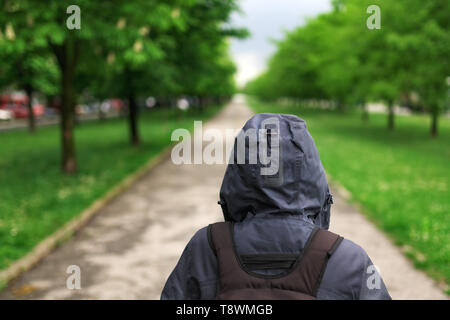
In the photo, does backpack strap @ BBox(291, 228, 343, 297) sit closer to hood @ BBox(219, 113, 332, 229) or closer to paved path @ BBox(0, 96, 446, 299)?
hood @ BBox(219, 113, 332, 229)

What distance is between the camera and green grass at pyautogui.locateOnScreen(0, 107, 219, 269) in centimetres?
689

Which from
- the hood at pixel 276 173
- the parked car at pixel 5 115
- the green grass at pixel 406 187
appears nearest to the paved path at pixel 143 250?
the green grass at pixel 406 187

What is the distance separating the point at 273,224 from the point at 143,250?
16.8ft

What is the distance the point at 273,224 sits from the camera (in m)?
1.71

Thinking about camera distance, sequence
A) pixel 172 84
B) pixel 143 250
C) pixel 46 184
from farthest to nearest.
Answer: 1. pixel 172 84
2. pixel 46 184
3. pixel 143 250

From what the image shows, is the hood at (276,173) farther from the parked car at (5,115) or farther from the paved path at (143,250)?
the parked car at (5,115)

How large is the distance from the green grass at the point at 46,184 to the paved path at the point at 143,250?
50 cm

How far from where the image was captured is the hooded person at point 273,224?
164 cm

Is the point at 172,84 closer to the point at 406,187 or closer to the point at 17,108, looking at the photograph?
the point at 406,187

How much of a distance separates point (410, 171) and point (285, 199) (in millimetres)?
11847

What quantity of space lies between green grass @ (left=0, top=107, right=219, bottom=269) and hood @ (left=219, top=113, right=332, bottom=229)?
4.91 m

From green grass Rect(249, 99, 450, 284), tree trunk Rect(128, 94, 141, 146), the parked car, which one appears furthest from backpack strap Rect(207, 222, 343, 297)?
the parked car

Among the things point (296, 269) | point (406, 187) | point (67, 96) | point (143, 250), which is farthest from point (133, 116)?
point (296, 269)
